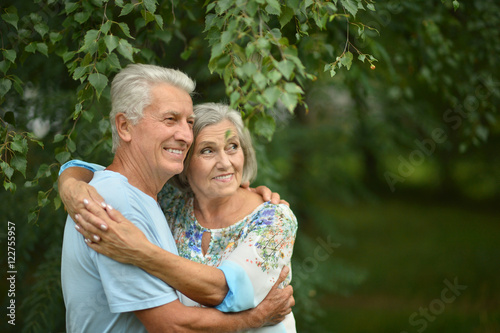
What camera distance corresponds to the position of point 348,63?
2014mm

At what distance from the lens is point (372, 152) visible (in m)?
7.41

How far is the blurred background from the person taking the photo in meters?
3.42

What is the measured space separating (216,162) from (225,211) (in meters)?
0.24

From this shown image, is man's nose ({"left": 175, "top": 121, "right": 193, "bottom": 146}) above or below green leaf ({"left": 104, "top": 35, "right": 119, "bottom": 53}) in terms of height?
below

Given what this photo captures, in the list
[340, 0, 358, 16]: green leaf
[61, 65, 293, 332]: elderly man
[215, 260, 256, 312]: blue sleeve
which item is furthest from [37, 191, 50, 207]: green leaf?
[340, 0, 358, 16]: green leaf

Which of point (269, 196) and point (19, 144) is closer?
point (19, 144)

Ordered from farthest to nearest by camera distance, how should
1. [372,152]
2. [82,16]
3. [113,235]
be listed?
1. [372,152]
2. [82,16]
3. [113,235]

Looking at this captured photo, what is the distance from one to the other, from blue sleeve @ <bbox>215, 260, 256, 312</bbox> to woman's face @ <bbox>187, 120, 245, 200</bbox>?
45cm

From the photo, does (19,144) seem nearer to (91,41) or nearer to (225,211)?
(91,41)

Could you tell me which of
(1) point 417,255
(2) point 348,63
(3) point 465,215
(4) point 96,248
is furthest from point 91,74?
(3) point 465,215

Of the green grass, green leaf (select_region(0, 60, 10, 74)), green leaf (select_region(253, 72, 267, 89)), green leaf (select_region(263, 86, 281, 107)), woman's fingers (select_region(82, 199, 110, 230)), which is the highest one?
green leaf (select_region(253, 72, 267, 89))

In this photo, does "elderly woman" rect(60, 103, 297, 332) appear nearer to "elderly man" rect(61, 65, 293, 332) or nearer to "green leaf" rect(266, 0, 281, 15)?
"elderly man" rect(61, 65, 293, 332)

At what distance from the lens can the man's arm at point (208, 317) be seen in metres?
1.89

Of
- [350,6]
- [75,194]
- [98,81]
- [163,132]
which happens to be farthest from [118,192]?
[350,6]
